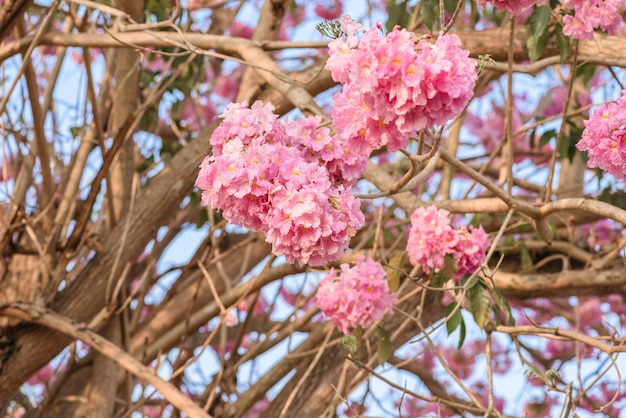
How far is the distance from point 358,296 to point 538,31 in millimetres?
893

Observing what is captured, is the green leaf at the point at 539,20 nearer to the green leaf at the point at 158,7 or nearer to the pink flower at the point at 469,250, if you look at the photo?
the pink flower at the point at 469,250

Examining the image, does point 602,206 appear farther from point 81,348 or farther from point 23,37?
point 81,348

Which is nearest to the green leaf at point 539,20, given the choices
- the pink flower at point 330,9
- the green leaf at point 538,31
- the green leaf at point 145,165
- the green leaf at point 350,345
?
the green leaf at point 538,31

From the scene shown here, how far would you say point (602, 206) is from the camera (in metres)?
1.90

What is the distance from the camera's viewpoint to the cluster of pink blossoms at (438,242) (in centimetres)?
234

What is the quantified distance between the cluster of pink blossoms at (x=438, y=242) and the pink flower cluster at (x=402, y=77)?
795 mm

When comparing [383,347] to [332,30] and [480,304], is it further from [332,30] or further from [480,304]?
[332,30]

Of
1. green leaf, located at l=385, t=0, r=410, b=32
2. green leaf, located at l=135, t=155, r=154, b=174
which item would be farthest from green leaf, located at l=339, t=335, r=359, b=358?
green leaf, located at l=135, t=155, r=154, b=174

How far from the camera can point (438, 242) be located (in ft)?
7.72

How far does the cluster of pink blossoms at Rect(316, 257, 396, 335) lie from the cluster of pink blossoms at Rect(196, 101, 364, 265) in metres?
0.66

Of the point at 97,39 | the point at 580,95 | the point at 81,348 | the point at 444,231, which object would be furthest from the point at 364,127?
the point at 81,348

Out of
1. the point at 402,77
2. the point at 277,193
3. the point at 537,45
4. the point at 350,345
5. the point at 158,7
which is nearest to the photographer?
the point at 402,77

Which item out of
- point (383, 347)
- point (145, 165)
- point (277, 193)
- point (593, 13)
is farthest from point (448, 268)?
point (145, 165)

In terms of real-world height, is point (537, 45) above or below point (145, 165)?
above
